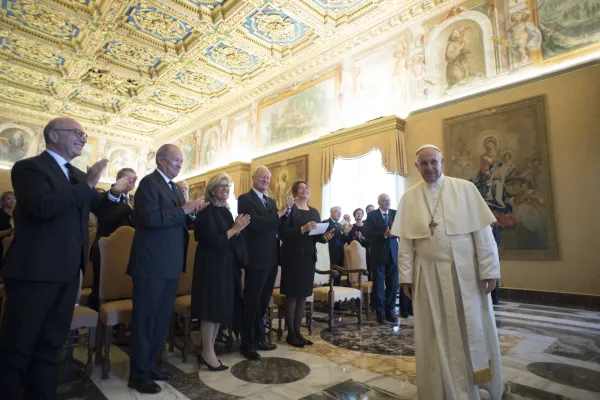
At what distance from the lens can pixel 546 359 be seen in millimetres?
2971

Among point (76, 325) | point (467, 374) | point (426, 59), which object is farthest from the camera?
point (426, 59)

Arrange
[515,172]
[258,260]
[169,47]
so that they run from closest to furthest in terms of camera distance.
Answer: [258,260]
[515,172]
[169,47]

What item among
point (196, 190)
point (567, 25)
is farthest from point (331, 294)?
point (196, 190)

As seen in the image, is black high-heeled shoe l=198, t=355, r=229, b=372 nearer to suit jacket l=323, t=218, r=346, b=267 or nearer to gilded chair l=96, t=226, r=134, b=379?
gilded chair l=96, t=226, r=134, b=379

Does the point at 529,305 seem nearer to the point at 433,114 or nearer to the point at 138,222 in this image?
the point at 433,114

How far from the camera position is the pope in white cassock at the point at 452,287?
201 centimetres

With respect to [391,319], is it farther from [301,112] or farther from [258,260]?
[301,112]

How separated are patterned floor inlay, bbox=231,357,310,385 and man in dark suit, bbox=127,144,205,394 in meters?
0.60

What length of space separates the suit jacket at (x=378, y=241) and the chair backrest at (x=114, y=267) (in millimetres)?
2990

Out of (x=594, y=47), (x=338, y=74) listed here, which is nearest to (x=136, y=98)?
(x=338, y=74)

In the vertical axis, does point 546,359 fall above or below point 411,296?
below

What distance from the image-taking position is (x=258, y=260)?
122 inches

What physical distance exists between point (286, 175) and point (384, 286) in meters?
5.91

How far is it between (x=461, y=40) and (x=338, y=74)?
316 cm
